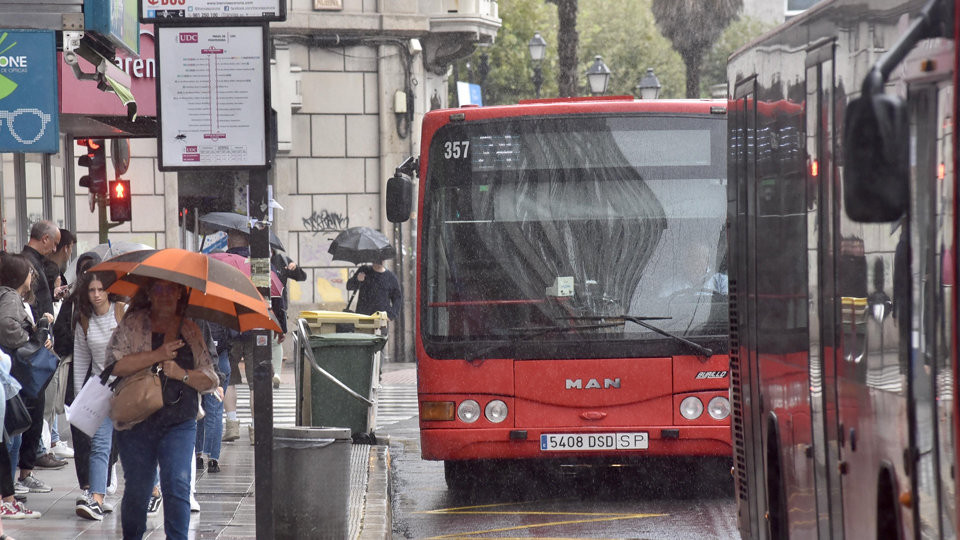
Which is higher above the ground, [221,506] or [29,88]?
[29,88]

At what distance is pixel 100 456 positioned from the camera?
9242 millimetres

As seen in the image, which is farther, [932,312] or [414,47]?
[414,47]

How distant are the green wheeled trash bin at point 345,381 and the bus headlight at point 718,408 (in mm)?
3633

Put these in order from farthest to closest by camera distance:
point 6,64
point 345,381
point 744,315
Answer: point 345,381 → point 6,64 → point 744,315

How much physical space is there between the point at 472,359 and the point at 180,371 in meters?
3.56

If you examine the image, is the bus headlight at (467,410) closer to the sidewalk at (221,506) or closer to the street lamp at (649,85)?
the sidewalk at (221,506)

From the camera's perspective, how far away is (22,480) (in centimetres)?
1049

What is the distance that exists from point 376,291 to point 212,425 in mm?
9131

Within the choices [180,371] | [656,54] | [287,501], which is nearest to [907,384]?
[180,371]

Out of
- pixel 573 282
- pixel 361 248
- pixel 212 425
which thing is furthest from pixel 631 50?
pixel 573 282

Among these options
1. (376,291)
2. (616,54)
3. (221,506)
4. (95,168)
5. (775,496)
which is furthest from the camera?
(616,54)

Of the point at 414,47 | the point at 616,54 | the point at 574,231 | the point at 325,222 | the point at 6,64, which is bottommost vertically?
the point at 574,231

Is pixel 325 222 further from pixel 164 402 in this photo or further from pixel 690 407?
pixel 164 402

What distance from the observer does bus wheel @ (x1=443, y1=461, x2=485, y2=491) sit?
11469 mm
